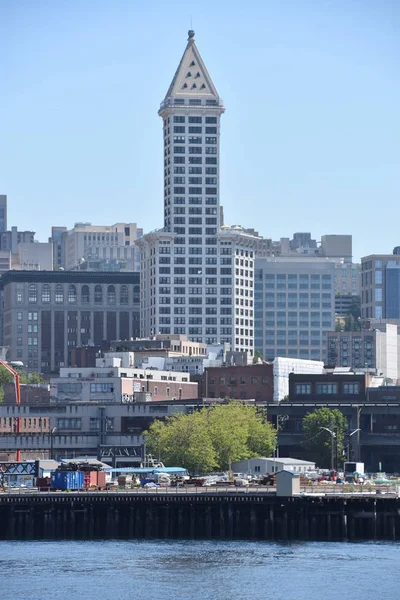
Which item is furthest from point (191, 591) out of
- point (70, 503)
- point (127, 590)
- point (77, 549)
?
point (70, 503)

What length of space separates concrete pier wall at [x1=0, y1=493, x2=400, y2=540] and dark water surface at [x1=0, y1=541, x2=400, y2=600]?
15.7 feet

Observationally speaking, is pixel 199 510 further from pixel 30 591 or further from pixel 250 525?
pixel 30 591

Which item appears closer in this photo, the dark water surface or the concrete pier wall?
the dark water surface

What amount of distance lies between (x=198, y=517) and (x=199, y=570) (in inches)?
1133

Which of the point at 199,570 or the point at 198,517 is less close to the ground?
the point at 198,517

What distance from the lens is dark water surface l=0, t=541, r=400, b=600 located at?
152250 millimetres

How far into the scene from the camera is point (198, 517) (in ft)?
630

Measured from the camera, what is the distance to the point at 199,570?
536 ft

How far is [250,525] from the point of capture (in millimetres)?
191000

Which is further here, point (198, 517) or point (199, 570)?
point (198, 517)

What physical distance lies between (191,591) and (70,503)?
138ft

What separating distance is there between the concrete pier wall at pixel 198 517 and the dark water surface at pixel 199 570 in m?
4.80

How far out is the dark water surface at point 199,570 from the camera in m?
152

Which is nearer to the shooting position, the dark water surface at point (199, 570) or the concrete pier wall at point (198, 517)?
the dark water surface at point (199, 570)
